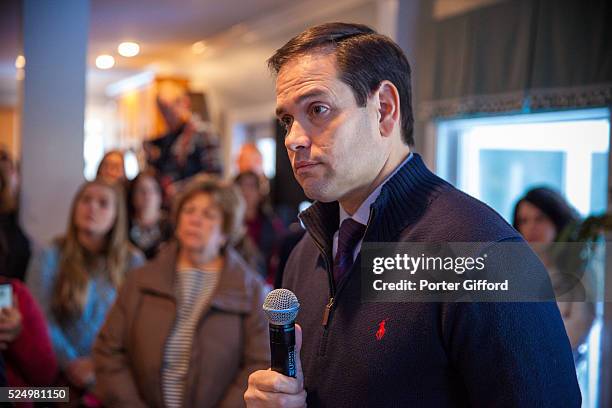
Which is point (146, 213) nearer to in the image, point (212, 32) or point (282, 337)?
point (212, 32)

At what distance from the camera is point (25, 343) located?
1.79 meters

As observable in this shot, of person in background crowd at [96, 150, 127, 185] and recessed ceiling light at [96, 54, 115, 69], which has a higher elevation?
recessed ceiling light at [96, 54, 115, 69]

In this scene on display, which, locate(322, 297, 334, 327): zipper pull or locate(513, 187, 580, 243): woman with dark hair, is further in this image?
locate(513, 187, 580, 243): woman with dark hair

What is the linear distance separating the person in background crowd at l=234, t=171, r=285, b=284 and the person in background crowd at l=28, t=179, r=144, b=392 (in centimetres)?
101

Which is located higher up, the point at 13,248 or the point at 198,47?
the point at 198,47

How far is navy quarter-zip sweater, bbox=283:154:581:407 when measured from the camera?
70cm

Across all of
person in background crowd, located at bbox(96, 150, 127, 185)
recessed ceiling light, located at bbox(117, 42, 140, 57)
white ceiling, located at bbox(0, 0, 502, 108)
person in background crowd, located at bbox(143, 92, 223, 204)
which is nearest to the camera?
person in background crowd, located at bbox(96, 150, 127, 185)

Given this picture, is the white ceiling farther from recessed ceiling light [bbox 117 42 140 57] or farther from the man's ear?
the man's ear

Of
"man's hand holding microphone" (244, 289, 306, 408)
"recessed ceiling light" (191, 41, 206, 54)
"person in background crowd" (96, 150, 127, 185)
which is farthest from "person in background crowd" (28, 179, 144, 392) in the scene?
"recessed ceiling light" (191, 41, 206, 54)

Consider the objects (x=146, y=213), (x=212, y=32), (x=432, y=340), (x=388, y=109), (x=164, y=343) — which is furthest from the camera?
(x=212, y=32)

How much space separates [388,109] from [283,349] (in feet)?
1.08

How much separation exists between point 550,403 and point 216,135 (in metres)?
4.86

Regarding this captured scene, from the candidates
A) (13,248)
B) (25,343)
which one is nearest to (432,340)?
(25,343)

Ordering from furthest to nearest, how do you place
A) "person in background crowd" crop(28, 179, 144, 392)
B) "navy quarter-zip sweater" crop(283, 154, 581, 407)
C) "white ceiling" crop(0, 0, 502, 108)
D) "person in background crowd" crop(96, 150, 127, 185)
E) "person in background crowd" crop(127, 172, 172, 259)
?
"white ceiling" crop(0, 0, 502, 108) < "person in background crowd" crop(96, 150, 127, 185) < "person in background crowd" crop(127, 172, 172, 259) < "person in background crowd" crop(28, 179, 144, 392) < "navy quarter-zip sweater" crop(283, 154, 581, 407)
